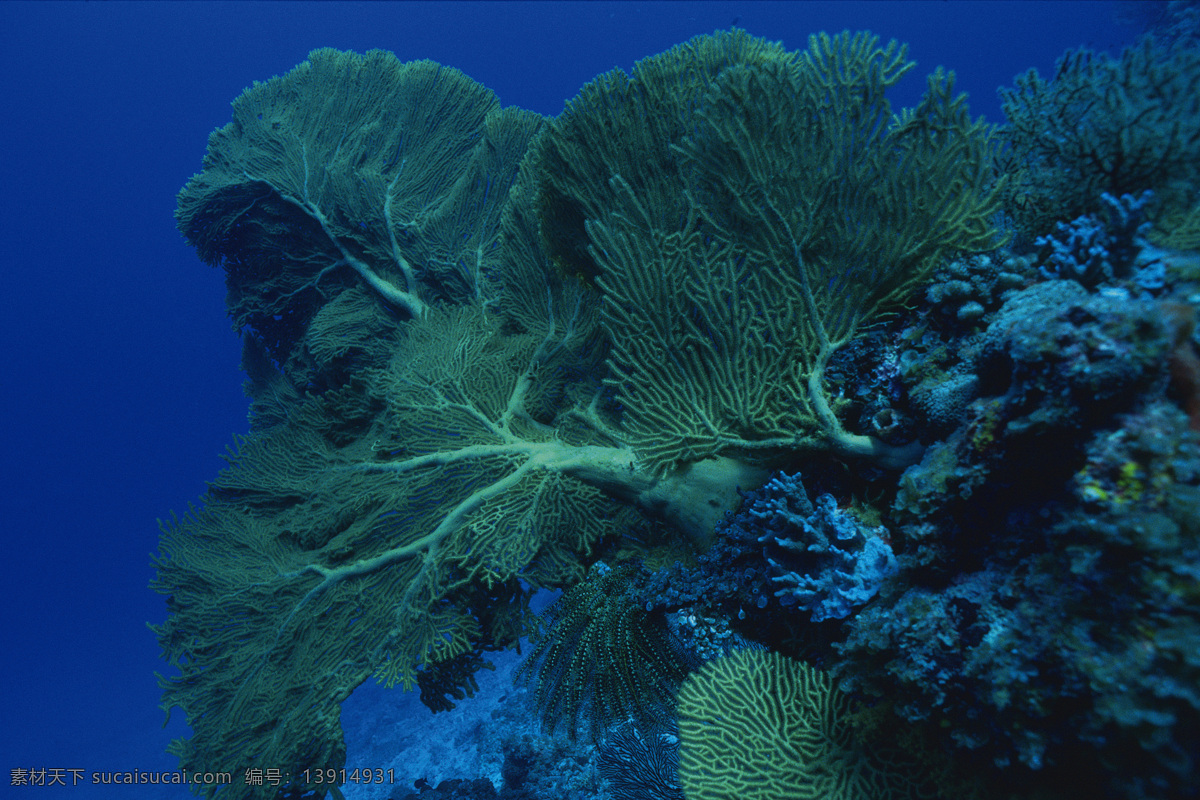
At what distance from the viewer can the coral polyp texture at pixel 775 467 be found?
147 centimetres

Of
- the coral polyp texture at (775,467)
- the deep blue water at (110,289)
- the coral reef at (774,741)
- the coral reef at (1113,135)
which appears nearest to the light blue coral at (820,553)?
the coral polyp texture at (775,467)

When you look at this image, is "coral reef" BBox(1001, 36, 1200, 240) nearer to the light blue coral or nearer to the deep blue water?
the light blue coral

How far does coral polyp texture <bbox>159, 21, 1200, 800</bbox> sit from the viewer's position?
4.83 ft

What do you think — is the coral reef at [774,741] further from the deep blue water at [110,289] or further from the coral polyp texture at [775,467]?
the deep blue water at [110,289]

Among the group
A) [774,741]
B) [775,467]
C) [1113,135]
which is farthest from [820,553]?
[1113,135]

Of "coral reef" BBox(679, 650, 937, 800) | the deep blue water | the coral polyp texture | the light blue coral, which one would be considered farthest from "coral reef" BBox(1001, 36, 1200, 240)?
the deep blue water

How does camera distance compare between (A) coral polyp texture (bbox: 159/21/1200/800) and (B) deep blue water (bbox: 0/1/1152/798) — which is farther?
(B) deep blue water (bbox: 0/1/1152/798)

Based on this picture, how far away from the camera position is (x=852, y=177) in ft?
9.09

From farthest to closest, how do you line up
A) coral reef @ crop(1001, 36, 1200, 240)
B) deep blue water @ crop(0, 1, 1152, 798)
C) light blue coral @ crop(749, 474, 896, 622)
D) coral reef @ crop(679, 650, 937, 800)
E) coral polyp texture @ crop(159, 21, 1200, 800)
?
deep blue water @ crop(0, 1, 1152, 798) → light blue coral @ crop(749, 474, 896, 622) → coral reef @ crop(679, 650, 937, 800) → coral reef @ crop(1001, 36, 1200, 240) → coral polyp texture @ crop(159, 21, 1200, 800)

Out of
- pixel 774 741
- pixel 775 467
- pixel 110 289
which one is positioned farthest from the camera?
pixel 110 289

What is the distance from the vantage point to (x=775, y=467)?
10.2ft

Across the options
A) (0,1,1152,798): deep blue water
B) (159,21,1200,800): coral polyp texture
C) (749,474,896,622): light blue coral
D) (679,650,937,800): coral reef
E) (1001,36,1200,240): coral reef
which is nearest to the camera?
(159,21,1200,800): coral polyp texture

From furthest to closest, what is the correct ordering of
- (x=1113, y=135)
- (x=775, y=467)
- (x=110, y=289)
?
(x=110, y=289) < (x=775, y=467) < (x=1113, y=135)

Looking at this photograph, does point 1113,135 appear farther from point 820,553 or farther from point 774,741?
point 774,741
